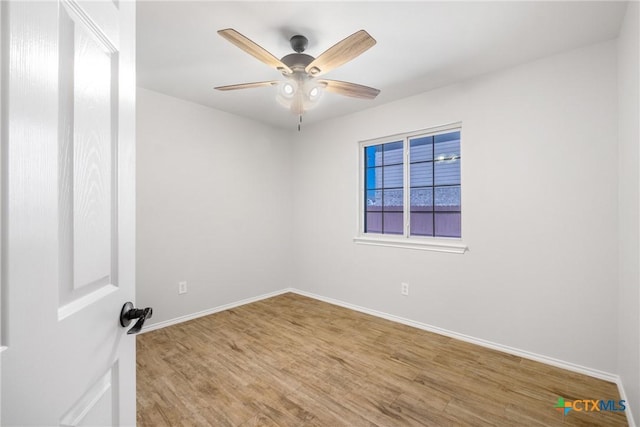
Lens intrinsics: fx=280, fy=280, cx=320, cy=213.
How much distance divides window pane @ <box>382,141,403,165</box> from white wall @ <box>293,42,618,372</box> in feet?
0.64

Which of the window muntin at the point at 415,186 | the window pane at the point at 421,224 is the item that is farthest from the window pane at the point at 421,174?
the window pane at the point at 421,224

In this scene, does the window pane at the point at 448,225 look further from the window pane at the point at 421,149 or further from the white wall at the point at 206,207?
the white wall at the point at 206,207

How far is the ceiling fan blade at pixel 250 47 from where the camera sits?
1.47m

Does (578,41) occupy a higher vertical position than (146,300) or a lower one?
higher

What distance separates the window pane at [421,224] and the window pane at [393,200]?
7.7 inches

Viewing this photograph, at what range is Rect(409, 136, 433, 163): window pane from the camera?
305cm

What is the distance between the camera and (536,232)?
230 cm

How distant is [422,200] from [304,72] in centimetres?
188

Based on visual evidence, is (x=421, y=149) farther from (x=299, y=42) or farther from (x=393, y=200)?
(x=299, y=42)

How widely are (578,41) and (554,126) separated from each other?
1.94 feet

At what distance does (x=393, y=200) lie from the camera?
3.37 m

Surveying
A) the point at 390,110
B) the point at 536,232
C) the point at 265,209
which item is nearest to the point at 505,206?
the point at 536,232

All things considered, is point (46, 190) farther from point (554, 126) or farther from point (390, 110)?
point (390, 110)

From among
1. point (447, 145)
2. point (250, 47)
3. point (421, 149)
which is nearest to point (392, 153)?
point (421, 149)
